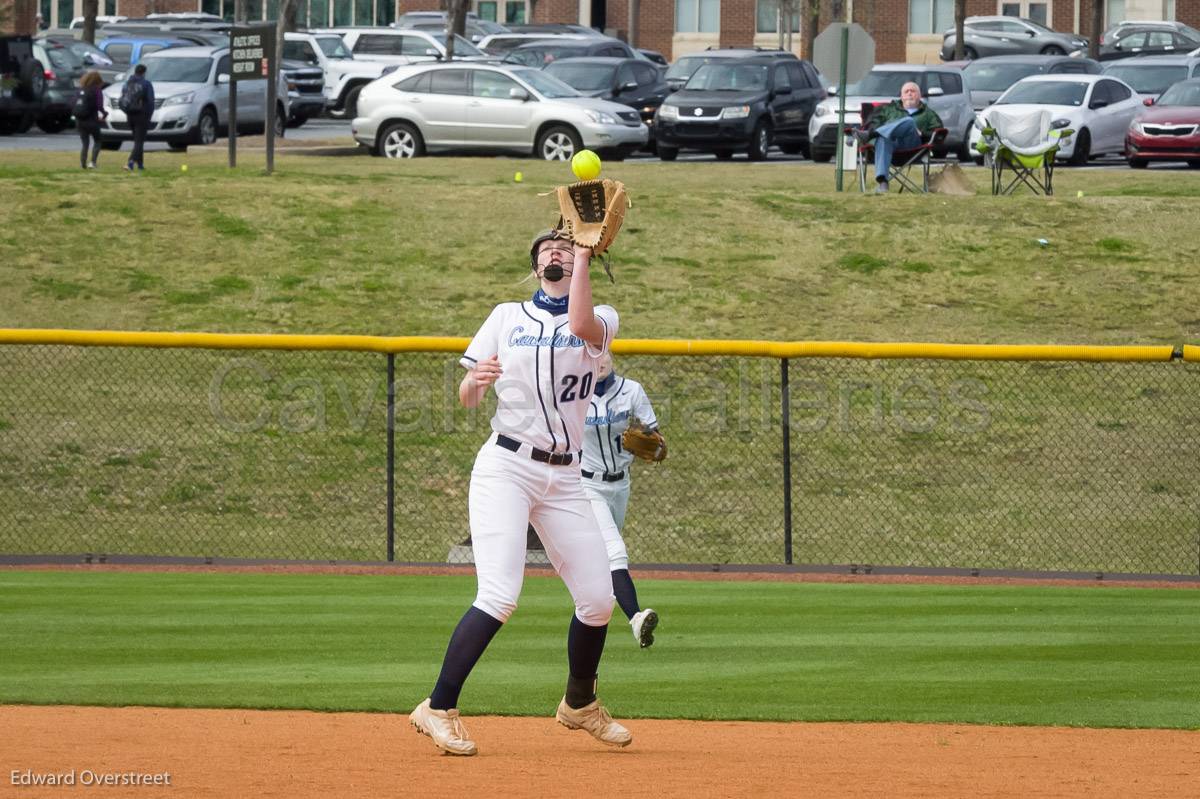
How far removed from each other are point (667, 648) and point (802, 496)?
18.8 ft

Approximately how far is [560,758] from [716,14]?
58063 millimetres

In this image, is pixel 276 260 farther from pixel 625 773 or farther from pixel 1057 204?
pixel 625 773

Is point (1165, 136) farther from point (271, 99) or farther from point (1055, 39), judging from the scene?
point (1055, 39)

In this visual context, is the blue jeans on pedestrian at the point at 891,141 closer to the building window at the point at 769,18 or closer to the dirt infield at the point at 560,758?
the dirt infield at the point at 560,758

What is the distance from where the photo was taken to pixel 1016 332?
57.2 feet

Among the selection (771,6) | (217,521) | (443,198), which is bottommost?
(217,521)

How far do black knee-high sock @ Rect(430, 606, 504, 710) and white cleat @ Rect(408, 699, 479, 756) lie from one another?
79 millimetres

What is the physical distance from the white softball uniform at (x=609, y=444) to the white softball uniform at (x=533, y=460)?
2.47 meters

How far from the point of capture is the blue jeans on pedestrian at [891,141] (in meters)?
21.1

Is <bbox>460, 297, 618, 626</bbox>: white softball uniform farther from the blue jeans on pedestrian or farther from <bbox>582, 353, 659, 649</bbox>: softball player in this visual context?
the blue jeans on pedestrian

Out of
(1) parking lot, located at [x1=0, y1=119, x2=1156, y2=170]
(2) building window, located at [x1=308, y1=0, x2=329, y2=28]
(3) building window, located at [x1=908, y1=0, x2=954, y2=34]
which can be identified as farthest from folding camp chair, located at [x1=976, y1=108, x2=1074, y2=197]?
(2) building window, located at [x1=308, y1=0, x2=329, y2=28]

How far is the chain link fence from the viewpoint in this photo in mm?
13891

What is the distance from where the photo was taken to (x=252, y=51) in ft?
69.4

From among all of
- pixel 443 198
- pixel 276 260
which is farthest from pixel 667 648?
pixel 443 198
